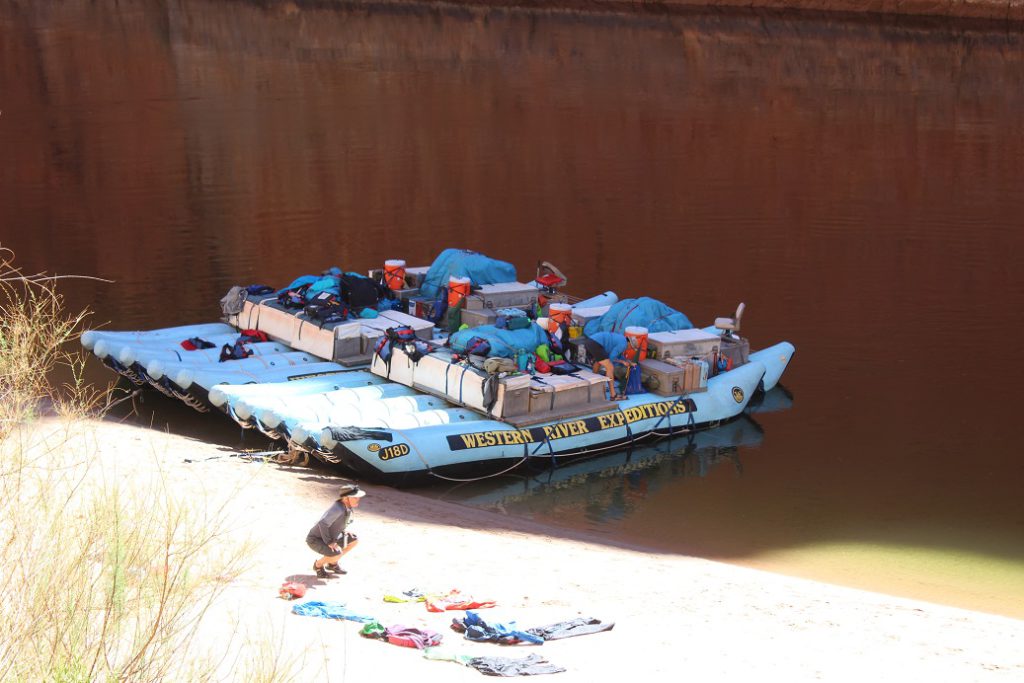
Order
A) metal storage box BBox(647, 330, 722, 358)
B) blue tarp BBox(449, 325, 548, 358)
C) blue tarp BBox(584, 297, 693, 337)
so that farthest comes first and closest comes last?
blue tarp BBox(584, 297, 693, 337)
metal storage box BBox(647, 330, 722, 358)
blue tarp BBox(449, 325, 548, 358)

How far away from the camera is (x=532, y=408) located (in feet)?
58.7

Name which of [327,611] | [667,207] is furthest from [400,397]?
[667,207]

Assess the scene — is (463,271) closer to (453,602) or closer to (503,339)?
(503,339)

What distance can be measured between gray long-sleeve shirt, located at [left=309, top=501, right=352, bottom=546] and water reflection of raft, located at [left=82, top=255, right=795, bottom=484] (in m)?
4.15

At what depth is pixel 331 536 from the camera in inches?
467

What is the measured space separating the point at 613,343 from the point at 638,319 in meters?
0.77

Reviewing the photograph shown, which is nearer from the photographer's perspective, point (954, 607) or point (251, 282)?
point (954, 607)

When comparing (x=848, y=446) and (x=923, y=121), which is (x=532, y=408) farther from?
(x=923, y=121)

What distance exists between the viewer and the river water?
17344 mm

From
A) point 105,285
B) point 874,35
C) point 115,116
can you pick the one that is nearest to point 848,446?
point 105,285

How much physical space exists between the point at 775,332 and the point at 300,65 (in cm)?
4066

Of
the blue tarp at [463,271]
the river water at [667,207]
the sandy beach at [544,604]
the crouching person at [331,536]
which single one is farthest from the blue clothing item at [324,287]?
the crouching person at [331,536]

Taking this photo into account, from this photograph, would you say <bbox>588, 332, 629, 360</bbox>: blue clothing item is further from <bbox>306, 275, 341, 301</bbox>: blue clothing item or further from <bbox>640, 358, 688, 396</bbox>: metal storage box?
<bbox>306, 275, 341, 301</bbox>: blue clothing item

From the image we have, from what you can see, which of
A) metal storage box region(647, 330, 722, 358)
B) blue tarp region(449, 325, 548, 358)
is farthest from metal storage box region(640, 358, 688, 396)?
blue tarp region(449, 325, 548, 358)
